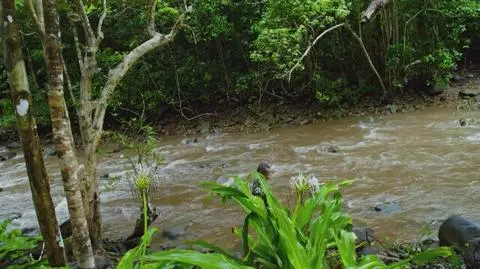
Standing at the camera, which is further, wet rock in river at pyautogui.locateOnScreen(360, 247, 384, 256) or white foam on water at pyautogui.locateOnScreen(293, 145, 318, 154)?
white foam on water at pyautogui.locateOnScreen(293, 145, 318, 154)

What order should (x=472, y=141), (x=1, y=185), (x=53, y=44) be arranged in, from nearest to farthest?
(x=53, y=44) < (x=472, y=141) < (x=1, y=185)

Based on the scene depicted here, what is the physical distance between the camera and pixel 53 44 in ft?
10.2

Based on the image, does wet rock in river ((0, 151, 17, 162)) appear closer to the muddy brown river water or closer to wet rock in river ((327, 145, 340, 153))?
the muddy brown river water

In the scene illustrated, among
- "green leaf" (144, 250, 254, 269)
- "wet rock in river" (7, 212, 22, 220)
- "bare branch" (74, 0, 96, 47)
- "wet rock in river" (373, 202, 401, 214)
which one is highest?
"bare branch" (74, 0, 96, 47)

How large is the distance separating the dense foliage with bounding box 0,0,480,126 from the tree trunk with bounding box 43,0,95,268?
313 inches

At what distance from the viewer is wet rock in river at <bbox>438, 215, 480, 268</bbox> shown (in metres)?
3.73

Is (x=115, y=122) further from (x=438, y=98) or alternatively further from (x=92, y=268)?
→ (x=92, y=268)

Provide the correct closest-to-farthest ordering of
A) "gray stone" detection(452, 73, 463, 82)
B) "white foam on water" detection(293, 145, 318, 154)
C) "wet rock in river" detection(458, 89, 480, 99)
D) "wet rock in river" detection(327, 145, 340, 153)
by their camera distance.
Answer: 1. "wet rock in river" detection(327, 145, 340, 153)
2. "white foam on water" detection(293, 145, 318, 154)
3. "wet rock in river" detection(458, 89, 480, 99)
4. "gray stone" detection(452, 73, 463, 82)

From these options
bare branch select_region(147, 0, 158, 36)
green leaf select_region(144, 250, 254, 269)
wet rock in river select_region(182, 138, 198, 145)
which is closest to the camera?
green leaf select_region(144, 250, 254, 269)

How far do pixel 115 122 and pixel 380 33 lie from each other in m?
9.22

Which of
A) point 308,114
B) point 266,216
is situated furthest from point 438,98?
point 266,216

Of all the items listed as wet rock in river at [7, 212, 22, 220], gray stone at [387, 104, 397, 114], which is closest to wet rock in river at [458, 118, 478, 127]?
gray stone at [387, 104, 397, 114]

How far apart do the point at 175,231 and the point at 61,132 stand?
3.44m

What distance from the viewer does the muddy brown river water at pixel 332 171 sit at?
20.8 feet
